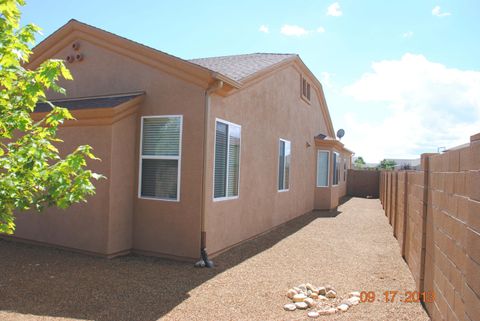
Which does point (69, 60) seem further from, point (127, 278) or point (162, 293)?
point (162, 293)

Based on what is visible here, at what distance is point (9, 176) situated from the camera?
3.58 m

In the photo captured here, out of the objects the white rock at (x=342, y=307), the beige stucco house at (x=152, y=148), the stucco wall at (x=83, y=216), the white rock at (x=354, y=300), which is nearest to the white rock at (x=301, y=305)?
the white rock at (x=342, y=307)

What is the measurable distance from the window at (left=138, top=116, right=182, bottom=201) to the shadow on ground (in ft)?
4.67

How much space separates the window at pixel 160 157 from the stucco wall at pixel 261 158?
2.37ft

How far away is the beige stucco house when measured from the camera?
295 inches

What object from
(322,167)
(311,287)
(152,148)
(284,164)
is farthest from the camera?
(322,167)

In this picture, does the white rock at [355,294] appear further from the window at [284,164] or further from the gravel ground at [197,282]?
the window at [284,164]

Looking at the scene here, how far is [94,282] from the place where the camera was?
6082 millimetres

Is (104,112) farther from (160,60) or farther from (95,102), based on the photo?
(160,60)

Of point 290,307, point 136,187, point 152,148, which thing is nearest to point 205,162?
point 152,148

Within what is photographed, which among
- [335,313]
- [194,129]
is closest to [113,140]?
[194,129]

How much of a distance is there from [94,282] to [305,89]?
1228 cm

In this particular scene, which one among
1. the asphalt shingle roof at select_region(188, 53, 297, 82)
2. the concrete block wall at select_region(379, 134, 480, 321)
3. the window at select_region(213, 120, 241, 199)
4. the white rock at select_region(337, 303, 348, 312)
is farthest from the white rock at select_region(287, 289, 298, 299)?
the asphalt shingle roof at select_region(188, 53, 297, 82)

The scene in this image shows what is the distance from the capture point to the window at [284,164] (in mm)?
12305
